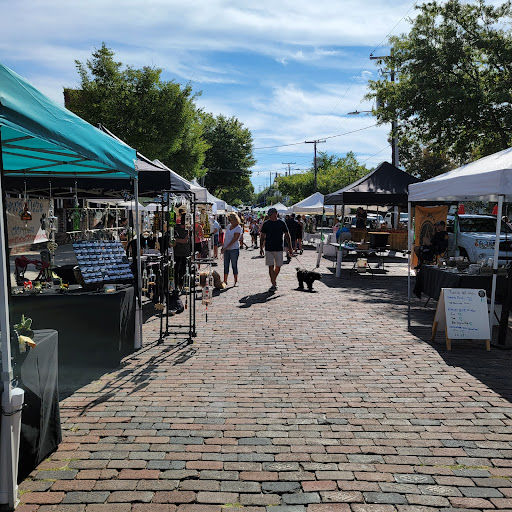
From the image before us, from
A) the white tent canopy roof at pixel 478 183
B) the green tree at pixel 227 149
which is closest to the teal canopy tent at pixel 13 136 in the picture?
the white tent canopy roof at pixel 478 183

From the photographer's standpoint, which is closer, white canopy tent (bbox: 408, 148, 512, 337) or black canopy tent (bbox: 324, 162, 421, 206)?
white canopy tent (bbox: 408, 148, 512, 337)

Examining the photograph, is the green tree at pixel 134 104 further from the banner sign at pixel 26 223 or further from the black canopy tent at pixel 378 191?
the banner sign at pixel 26 223

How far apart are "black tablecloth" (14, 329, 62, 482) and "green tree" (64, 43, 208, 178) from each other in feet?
73.7

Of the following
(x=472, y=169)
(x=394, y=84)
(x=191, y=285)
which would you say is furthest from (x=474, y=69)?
(x=191, y=285)

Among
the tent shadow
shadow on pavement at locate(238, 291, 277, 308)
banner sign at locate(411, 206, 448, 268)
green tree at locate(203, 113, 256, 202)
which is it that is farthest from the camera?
green tree at locate(203, 113, 256, 202)

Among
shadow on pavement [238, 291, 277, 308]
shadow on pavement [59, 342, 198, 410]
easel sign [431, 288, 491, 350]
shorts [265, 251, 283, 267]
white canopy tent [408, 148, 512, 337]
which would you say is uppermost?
white canopy tent [408, 148, 512, 337]

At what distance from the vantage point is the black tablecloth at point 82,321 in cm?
555

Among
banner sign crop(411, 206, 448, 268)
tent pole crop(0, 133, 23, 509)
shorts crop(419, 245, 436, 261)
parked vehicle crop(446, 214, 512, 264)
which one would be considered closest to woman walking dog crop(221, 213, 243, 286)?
shorts crop(419, 245, 436, 261)

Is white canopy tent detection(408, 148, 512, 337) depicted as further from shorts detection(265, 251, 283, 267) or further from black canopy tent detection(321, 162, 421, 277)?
black canopy tent detection(321, 162, 421, 277)

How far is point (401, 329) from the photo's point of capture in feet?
26.3

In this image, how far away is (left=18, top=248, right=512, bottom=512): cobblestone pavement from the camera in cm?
323

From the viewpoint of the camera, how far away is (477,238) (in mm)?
16172

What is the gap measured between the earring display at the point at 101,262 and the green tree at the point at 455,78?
13444 mm

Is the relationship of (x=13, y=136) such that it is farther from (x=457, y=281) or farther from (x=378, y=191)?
(x=378, y=191)
